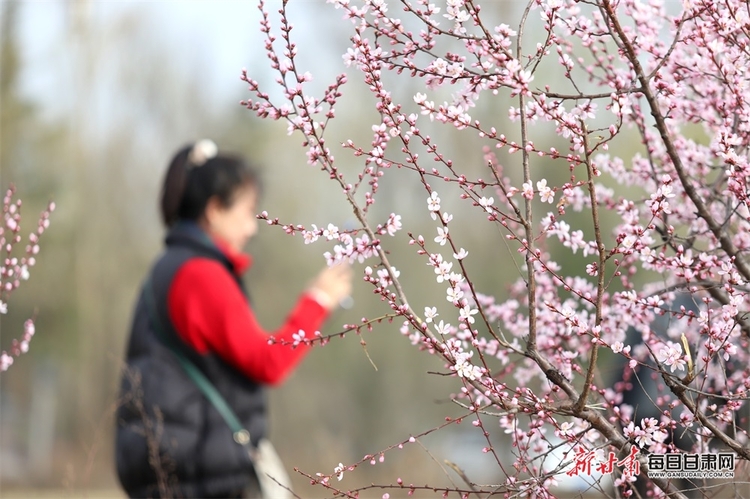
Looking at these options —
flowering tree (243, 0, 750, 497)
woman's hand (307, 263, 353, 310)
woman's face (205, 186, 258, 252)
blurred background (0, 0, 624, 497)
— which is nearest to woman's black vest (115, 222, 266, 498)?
woman's face (205, 186, 258, 252)

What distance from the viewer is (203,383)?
3.26 metres

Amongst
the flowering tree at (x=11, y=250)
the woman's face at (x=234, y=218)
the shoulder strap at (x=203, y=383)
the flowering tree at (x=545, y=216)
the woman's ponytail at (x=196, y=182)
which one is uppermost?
the woman's ponytail at (x=196, y=182)

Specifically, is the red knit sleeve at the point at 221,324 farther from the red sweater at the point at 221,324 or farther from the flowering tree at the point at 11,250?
the flowering tree at the point at 11,250

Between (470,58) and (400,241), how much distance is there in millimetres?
14634

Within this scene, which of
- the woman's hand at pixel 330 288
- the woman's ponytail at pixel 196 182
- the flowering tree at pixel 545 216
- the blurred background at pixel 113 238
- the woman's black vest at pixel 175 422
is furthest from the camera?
the blurred background at pixel 113 238

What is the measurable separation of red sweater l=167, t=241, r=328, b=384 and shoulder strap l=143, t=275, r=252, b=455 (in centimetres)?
6

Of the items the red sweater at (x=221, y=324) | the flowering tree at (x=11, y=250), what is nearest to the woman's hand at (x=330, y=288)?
the red sweater at (x=221, y=324)

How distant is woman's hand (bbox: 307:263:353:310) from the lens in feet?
11.5

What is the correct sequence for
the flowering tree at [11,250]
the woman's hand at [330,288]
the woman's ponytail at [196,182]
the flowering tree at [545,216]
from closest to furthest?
the flowering tree at [545,216] < the flowering tree at [11,250] < the woman's hand at [330,288] < the woman's ponytail at [196,182]

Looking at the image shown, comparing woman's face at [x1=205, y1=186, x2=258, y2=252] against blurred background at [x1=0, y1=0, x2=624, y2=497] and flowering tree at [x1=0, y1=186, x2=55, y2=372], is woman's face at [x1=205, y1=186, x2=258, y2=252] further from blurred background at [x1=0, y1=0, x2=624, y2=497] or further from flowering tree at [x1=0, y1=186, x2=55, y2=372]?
blurred background at [x1=0, y1=0, x2=624, y2=497]

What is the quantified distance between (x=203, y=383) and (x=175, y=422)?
177mm

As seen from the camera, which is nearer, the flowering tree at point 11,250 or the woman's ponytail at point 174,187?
the flowering tree at point 11,250

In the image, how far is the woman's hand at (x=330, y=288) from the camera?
3.50 metres

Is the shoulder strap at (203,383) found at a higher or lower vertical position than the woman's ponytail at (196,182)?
lower
